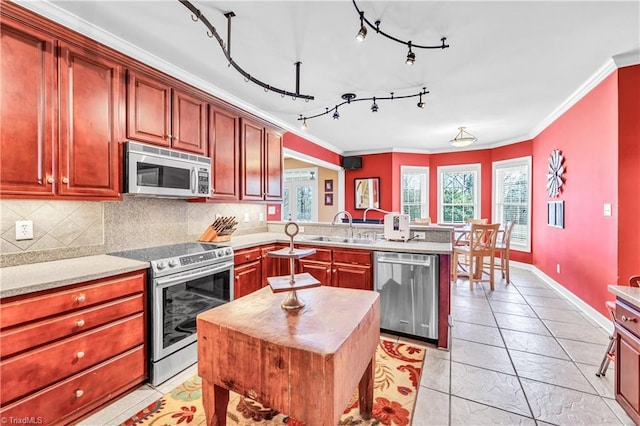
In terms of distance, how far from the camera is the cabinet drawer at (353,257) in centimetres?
296

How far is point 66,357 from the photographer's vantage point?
168cm

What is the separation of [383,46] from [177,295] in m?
2.69

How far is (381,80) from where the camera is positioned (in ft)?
10.3

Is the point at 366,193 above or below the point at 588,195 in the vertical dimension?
above

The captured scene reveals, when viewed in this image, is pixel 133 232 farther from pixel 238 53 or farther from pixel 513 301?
pixel 513 301

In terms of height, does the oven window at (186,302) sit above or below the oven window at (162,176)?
below

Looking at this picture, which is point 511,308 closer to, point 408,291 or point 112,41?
point 408,291

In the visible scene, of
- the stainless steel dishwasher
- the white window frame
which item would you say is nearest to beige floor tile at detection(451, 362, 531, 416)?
the stainless steel dishwasher

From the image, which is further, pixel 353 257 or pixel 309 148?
pixel 309 148

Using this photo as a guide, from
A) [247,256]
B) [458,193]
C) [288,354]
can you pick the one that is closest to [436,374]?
[288,354]

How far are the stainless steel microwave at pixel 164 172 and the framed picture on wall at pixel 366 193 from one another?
4.80 m

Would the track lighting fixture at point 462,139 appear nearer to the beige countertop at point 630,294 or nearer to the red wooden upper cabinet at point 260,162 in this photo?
the red wooden upper cabinet at point 260,162

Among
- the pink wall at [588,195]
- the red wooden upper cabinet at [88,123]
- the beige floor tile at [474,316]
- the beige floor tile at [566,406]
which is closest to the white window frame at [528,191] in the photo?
the pink wall at [588,195]

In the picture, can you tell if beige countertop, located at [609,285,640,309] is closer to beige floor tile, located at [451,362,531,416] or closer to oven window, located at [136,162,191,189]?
beige floor tile, located at [451,362,531,416]
